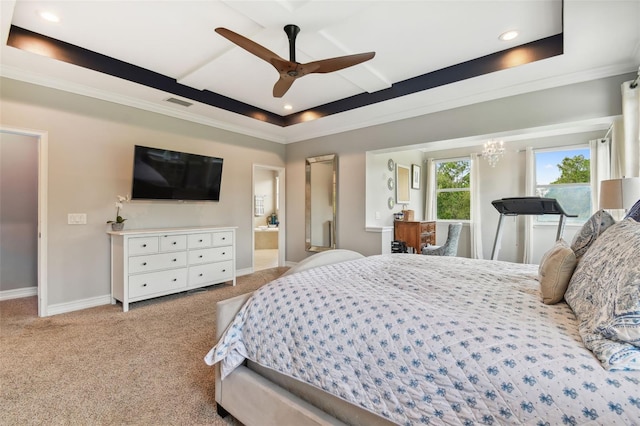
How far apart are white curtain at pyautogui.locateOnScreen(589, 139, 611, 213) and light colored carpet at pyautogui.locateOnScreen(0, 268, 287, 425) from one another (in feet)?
20.0

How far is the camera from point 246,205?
5.41 m

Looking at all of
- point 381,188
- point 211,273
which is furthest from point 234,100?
point 381,188

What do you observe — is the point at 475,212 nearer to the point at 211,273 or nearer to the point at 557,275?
the point at 557,275

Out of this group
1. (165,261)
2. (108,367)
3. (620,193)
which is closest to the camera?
(108,367)

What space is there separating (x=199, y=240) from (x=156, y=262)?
632 millimetres

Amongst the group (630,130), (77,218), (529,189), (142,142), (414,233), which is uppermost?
(142,142)

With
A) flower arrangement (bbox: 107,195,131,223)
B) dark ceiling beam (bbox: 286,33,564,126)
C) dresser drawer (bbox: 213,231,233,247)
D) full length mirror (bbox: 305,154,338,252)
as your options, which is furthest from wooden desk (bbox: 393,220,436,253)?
flower arrangement (bbox: 107,195,131,223)

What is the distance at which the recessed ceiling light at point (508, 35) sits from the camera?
2753 mm

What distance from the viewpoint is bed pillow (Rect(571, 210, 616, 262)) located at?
1617mm

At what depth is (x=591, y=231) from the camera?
1645mm

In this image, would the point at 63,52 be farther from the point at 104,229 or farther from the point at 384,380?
the point at 384,380

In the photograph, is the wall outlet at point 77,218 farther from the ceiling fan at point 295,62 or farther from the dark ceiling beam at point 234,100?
the ceiling fan at point 295,62

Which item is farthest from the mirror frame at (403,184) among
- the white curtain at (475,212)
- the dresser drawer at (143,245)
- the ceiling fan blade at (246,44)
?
the dresser drawer at (143,245)

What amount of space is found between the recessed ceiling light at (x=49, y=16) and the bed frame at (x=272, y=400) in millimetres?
2977
